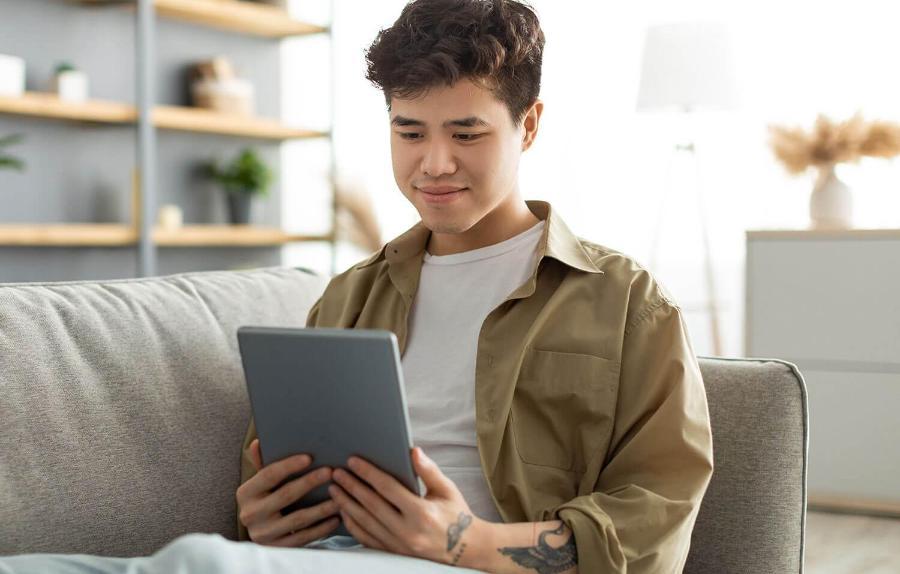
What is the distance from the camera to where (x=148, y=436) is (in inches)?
65.2

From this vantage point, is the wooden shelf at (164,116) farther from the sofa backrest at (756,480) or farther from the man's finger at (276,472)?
the sofa backrest at (756,480)

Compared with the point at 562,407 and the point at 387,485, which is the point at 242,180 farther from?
the point at 387,485

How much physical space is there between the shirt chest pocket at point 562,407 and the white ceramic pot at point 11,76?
3240 mm

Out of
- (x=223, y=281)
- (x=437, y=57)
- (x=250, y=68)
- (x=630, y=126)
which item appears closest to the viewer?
(x=437, y=57)

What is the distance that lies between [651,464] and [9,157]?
358 centimetres

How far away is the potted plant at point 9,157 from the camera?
4.04 metres

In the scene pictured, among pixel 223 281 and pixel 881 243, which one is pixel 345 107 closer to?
pixel 881 243

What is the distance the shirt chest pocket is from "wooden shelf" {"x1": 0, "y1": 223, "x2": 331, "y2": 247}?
10.2 ft

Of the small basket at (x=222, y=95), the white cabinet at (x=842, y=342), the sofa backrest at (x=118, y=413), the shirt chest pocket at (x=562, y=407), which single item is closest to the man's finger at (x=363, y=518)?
the shirt chest pocket at (x=562, y=407)

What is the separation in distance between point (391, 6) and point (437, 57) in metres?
4.23

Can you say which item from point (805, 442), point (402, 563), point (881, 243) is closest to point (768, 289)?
point (881, 243)

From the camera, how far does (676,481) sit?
4.64 ft

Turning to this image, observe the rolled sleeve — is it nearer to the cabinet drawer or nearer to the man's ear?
the man's ear

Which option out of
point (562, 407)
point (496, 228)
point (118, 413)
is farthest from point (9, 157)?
point (562, 407)
